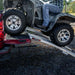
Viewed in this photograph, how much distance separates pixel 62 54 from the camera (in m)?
5.24

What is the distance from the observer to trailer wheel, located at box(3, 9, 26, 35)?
3742mm

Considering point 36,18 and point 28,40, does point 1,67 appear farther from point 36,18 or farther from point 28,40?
point 36,18

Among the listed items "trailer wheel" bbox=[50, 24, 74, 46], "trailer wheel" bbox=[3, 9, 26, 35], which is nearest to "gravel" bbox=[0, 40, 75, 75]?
"trailer wheel" bbox=[50, 24, 74, 46]

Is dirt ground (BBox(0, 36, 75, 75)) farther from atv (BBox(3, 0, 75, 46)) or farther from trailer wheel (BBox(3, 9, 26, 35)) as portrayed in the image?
trailer wheel (BBox(3, 9, 26, 35))

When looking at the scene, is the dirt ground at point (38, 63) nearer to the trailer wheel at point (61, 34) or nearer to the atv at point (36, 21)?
the trailer wheel at point (61, 34)

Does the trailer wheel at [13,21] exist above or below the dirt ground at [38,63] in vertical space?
above

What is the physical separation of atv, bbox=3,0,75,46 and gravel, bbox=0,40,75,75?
0.69 meters

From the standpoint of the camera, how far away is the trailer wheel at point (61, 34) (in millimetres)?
4098

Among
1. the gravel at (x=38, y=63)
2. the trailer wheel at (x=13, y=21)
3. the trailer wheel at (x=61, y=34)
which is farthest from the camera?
the trailer wheel at (x=61, y=34)

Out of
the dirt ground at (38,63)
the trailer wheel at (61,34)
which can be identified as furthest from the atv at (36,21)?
the dirt ground at (38,63)

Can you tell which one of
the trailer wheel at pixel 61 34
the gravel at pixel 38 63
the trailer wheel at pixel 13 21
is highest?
the trailer wheel at pixel 13 21

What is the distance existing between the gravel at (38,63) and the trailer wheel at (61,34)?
1.94ft

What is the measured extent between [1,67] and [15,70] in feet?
1.65

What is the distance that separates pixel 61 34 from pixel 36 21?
904 mm
